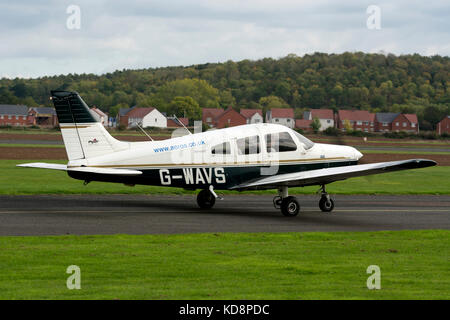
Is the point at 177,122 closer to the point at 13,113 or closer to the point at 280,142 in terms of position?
the point at 280,142

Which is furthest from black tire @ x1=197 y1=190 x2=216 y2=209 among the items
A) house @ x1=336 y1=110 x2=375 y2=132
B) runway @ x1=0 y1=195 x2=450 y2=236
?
house @ x1=336 y1=110 x2=375 y2=132

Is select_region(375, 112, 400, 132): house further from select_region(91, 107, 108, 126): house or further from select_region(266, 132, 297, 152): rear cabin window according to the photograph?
select_region(266, 132, 297, 152): rear cabin window

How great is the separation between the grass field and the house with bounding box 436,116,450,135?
216 feet

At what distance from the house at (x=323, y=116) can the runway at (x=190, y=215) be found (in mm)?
69653

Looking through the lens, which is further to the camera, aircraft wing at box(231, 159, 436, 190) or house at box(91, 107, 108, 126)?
house at box(91, 107, 108, 126)

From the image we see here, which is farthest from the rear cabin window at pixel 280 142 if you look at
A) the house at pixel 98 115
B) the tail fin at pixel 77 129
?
the house at pixel 98 115

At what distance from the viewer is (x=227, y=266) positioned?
12.0 m

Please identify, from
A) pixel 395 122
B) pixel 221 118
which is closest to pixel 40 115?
pixel 395 122

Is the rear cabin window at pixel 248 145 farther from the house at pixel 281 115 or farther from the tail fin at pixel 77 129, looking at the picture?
the house at pixel 281 115

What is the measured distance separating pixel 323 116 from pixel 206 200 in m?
85.3

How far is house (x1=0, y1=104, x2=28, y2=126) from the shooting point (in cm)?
13605

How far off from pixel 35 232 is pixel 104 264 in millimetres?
4789

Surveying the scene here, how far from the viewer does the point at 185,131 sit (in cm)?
2241

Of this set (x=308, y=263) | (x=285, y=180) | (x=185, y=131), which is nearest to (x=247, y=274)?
(x=308, y=263)
